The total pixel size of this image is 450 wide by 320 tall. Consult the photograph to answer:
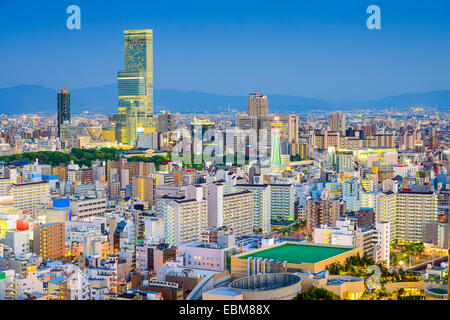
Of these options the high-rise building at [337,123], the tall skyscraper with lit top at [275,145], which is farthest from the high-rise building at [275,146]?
the high-rise building at [337,123]

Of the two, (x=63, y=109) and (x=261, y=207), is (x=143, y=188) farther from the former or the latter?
(x=63, y=109)

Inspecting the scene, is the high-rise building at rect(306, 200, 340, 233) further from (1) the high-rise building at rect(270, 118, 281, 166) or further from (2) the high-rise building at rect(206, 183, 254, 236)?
(1) the high-rise building at rect(270, 118, 281, 166)

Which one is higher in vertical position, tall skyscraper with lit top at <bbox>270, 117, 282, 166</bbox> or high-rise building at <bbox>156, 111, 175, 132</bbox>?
high-rise building at <bbox>156, 111, 175, 132</bbox>

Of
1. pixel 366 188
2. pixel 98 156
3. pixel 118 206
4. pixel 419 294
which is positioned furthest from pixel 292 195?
pixel 98 156

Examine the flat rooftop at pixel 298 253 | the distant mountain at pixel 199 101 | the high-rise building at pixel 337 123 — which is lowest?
the flat rooftop at pixel 298 253

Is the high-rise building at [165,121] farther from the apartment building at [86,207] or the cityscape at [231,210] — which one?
the apartment building at [86,207]

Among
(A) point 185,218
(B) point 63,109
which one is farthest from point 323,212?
(B) point 63,109

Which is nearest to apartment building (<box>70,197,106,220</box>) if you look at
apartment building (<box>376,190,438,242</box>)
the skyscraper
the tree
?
apartment building (<box>376,190,438,242</box>)
